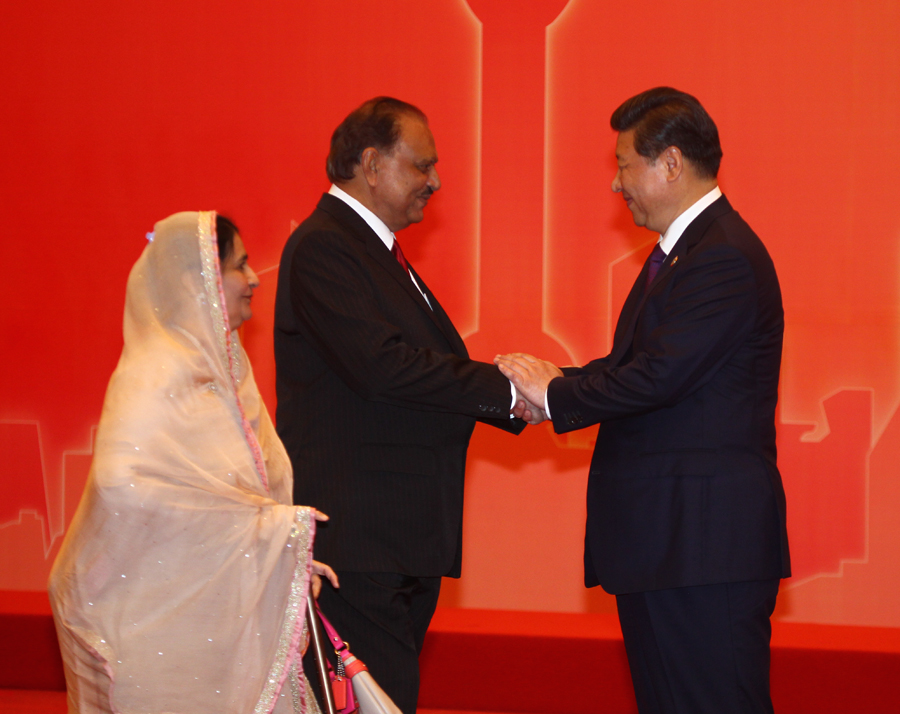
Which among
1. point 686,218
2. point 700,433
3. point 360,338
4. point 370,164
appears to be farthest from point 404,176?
point 700,433

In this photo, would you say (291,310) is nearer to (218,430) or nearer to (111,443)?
(218,430)

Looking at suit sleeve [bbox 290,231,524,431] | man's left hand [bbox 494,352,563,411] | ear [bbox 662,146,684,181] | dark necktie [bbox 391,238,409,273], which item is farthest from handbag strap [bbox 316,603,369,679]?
ear [bbox 662,146,684,181]

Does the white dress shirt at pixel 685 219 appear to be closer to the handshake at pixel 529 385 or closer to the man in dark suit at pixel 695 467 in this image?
the man in dark suit at pixel 695 467

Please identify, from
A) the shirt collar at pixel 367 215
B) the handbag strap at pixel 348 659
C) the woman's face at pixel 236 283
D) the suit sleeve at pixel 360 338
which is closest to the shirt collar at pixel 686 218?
the suit sleeve at pixel 360 338

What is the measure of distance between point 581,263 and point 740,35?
1.04 m

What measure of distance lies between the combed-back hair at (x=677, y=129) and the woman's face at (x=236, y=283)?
92 cm

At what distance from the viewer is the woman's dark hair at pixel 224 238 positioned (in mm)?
1886

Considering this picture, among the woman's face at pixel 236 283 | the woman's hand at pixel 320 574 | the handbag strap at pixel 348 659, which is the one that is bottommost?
the handbag strap at pixel 348 659

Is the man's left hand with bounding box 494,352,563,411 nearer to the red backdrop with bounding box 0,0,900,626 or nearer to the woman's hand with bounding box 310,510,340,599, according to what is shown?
the woman's hand with bounding box 310,510,340,599

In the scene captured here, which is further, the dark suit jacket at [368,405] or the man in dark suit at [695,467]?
the dark suit jacket at [368,405]

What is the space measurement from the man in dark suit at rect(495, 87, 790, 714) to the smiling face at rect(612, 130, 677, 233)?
0.02 metres

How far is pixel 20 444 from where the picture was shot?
372 centimetres

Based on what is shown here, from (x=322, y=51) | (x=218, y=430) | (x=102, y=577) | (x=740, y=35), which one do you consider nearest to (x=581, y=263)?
(x=740, y=35)

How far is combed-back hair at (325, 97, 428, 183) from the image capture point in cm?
222
